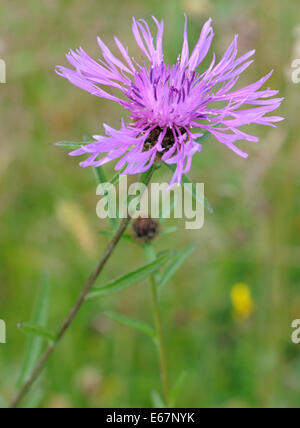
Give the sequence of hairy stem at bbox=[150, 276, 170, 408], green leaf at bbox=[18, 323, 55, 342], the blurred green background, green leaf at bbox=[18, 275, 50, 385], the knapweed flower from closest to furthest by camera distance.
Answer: the knapweed flower < green leaf at bbox=[18, 323, 55, 342] < hairy stem at bbox=[150, 276, 170, 408] < green leaf at bbox=[18, 275, 50, 385] < the blurred green background

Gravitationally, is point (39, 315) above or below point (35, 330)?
above

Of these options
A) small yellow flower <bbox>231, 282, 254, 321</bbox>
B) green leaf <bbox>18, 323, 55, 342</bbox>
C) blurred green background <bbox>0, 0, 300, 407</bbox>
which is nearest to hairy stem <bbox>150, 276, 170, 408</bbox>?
green leaf <bbox>18, 323, 55, 342</bbox>

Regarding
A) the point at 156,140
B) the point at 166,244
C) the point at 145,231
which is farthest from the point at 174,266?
the point at 166,244

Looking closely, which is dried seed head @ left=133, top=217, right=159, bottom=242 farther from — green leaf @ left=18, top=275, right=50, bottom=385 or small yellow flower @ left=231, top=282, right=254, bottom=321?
small yellow flower @ left=231, top=282, right=254, bottom=321

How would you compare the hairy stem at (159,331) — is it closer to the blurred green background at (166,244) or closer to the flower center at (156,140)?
the flower center at (156,140)

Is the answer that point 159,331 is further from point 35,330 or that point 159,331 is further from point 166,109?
point 166,109

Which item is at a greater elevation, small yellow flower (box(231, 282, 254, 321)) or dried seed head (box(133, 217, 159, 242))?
small yellow flower (box(231, 282, 254, 321))
